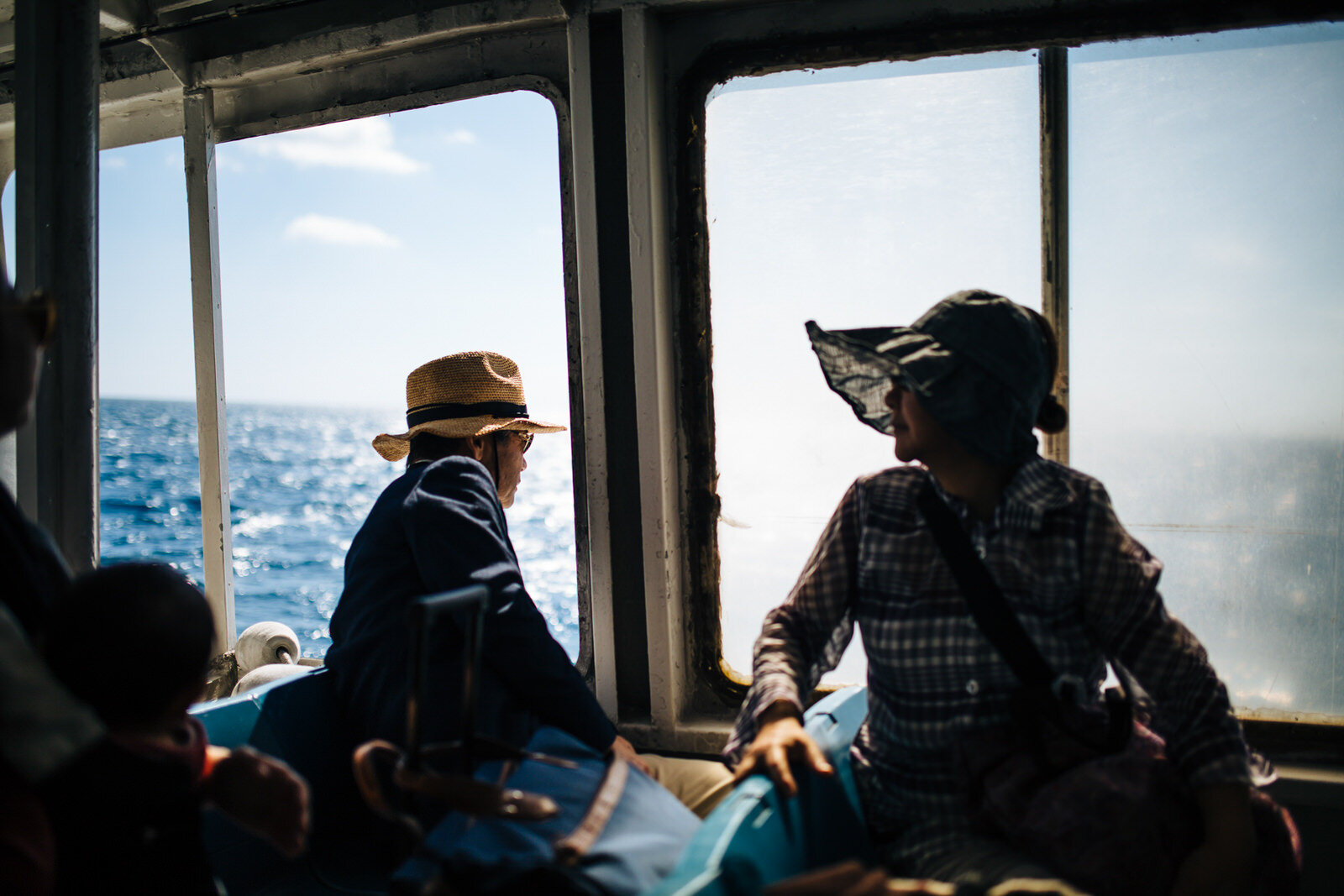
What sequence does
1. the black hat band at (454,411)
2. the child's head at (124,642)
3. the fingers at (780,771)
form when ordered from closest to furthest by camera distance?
1. the child's head at (124,642)
2. the fingers at (780,771)
3. the black hat band at (454,411)

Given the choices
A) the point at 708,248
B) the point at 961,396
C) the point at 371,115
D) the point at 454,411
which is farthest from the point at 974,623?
the point at 371,115

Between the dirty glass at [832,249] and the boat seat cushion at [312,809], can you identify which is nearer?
the boat seat cushion at [312,809]

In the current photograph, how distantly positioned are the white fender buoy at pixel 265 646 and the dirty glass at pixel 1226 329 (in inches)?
108

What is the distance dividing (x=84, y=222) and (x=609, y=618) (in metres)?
1.72

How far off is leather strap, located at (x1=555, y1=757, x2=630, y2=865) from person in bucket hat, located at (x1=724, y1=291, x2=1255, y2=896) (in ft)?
0.74

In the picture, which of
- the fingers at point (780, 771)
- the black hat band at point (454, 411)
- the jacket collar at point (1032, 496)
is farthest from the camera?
the black hat band at point (454, 411)

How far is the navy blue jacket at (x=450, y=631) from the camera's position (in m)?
1.77

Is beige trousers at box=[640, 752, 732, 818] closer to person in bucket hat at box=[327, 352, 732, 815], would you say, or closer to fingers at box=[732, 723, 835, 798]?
person in bucket hat at box=[327, 352, 732, 815]

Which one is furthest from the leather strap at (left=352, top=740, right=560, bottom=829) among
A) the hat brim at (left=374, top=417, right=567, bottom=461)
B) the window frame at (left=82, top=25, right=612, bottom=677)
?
the window frame at (left=82, top=25, right=612, bottom=677)

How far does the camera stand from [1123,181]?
2.21 meters

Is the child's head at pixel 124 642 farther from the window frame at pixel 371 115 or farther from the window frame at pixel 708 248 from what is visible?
the window frame at pixel 708 248

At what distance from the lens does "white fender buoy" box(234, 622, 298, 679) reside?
2.92 m

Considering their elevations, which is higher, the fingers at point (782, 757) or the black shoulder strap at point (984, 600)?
the black shoulder strap at point (984, 600)

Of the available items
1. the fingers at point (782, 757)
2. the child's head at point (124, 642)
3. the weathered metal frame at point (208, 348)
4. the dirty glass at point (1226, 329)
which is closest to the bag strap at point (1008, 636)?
the fingers at point (782, 757)
